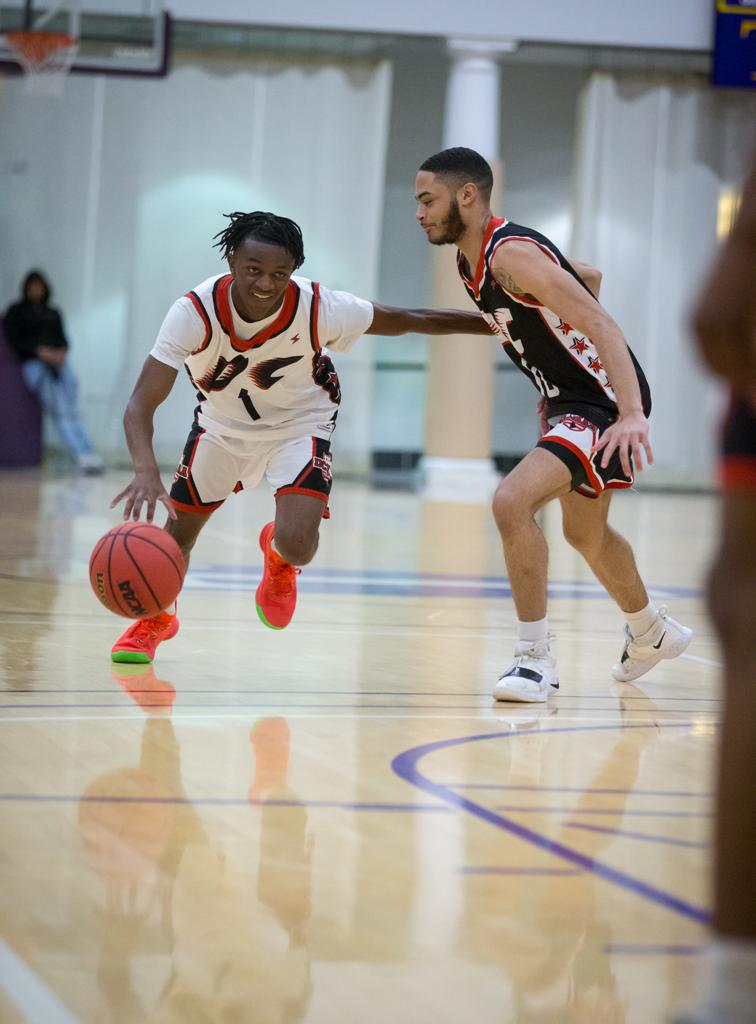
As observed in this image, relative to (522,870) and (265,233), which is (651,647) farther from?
(522,870)

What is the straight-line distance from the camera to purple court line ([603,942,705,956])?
79.9 inches

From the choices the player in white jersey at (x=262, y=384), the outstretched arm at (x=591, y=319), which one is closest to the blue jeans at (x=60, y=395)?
the player in white jersey at (x=262, y=384)

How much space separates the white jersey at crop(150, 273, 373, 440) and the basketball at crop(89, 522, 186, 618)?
0.51m

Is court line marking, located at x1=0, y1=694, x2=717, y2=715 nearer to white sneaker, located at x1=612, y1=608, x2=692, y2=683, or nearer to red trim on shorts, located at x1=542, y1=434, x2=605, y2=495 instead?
white sneaker, located at x1=612, y1=608, x2=692, y2=683

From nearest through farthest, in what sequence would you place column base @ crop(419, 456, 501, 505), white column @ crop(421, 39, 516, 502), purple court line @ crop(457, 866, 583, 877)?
purple court line @ crop(457, 866, 583, 877) < white column @ crop(421, 39, 516, 502) < column base @ crop(419, 456, 501, 505)

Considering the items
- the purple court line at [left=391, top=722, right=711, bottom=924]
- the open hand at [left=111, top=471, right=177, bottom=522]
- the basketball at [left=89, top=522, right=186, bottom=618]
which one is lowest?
the purple court line at [left=391, top=722, right=711, bottom=924]

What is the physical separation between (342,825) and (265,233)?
2012mm

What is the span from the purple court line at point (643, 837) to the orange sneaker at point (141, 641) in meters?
1.98

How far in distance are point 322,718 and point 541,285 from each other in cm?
128

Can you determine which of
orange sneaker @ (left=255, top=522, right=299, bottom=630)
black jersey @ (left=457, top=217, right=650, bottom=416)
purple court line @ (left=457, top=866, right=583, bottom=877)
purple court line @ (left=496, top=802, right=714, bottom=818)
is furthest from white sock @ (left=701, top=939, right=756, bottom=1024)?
orange sneaker @ (left=255, top=522, right=299, bottom=630)

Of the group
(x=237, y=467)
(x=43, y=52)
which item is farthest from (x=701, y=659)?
(x=43, y=52)

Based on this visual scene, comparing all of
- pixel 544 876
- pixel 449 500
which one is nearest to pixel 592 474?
pixel 544 876

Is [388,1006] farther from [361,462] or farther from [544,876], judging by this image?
[361,462]

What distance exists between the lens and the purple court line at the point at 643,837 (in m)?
2.65
